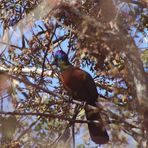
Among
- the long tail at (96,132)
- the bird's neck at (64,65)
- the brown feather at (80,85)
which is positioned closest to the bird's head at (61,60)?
the bird's neck at (64,65)

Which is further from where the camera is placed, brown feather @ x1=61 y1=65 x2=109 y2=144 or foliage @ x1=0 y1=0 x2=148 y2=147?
brown feather @ x1=61 y1=65 x2=109 y2=144

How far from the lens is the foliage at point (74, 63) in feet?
9.70

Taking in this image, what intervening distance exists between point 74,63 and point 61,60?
23cm

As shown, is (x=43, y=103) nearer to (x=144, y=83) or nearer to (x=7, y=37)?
(x=7, y=37)

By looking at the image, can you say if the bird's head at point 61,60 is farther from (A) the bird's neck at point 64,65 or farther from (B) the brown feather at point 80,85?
(B) the brown feather at point 80,85

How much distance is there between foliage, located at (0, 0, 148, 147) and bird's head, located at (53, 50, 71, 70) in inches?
3.4

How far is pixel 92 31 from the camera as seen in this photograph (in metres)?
3.12

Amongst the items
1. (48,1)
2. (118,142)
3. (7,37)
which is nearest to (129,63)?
(118,142)

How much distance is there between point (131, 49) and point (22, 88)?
2052 mm

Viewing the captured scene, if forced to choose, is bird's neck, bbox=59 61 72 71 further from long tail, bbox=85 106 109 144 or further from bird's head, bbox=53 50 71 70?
long tail, bbox=85 106 109 144

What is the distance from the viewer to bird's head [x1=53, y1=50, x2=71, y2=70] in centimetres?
467

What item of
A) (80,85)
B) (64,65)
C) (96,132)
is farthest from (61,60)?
(96,132)

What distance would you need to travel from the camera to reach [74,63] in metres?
4.87

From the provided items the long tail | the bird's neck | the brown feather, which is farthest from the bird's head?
the long tail
